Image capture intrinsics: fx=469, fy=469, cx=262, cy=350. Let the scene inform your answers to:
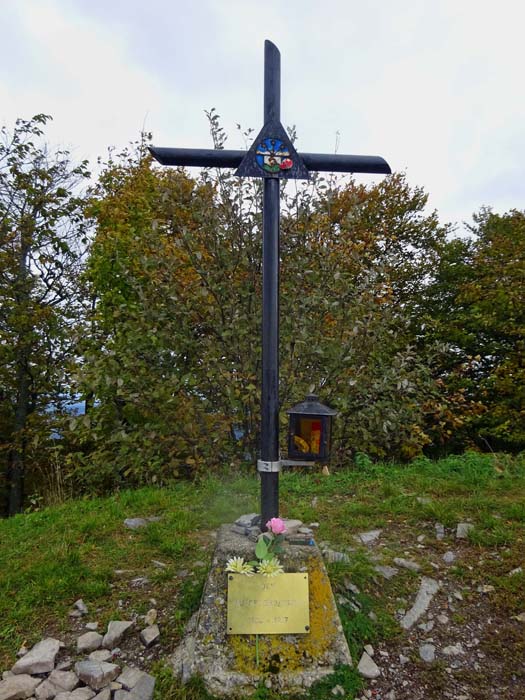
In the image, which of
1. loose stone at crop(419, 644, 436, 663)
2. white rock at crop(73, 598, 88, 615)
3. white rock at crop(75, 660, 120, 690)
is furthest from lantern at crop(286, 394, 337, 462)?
white rock at crop(73, 598, 88, 615)

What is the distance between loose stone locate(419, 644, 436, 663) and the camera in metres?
2.34

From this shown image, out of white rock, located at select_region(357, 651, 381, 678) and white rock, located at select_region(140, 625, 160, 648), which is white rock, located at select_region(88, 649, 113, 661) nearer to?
white rock, located at select_region(140, 625, 160, 648)

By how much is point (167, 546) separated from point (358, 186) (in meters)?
14.6

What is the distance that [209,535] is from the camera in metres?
3.52

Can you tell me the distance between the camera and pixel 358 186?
15.6 metres

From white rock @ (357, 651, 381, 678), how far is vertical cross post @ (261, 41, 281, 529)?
0.79m

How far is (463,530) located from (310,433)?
161 cm

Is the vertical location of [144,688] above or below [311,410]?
below

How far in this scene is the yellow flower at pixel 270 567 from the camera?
2.28 meters

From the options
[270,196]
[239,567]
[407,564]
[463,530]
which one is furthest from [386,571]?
[270,196]

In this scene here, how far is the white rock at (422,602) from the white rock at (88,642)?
1.61 m

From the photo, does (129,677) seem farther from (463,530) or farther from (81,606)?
(463,530)

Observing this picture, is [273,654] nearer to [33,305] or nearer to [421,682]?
[421,682]

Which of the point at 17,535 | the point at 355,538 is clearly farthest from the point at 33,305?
the point at 355,538
